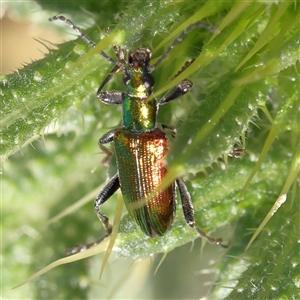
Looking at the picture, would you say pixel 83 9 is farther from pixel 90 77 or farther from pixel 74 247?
pixel 74 247

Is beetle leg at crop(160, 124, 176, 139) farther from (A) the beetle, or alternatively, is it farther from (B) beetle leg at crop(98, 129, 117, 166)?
(B) beetle leg at crop(98, 129, 117, 166)

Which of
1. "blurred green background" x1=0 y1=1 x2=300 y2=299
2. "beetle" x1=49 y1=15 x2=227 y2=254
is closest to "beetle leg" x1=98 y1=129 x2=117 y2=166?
"beetle" x1=49 y1=15 x2=227 y2=254

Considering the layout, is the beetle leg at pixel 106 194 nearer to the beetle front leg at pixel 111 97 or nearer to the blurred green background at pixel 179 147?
the blurred green background at pixel 179 147

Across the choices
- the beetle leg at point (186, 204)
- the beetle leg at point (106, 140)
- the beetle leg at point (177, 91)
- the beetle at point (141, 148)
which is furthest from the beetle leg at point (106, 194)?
the beetle leg at point (177, 91)

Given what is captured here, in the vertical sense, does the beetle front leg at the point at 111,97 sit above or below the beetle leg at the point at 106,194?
above

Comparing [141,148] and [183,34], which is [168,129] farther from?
[183,34]

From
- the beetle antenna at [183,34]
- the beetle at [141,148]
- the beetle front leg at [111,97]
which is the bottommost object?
the beetle at [141,148]

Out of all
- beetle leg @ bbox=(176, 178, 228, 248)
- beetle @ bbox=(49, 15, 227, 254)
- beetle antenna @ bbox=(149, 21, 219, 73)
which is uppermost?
beetle antenna @ bbox=(149, 21, 219, 73)

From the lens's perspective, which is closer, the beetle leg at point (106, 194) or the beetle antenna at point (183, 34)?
the beetle antenna at point (183, 34)
